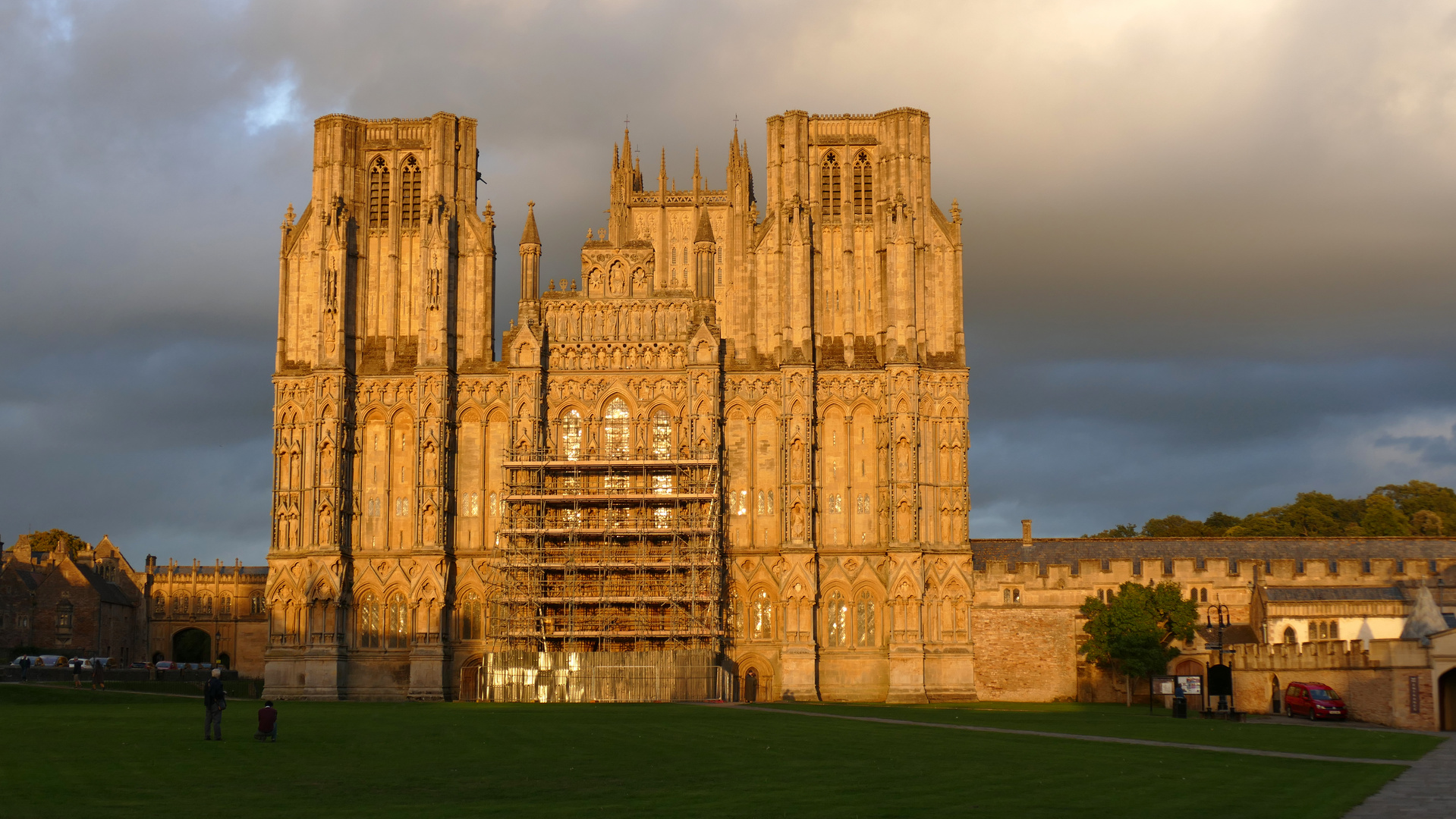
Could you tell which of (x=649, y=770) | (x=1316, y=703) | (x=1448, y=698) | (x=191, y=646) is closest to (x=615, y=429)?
(x=1316, y=703)

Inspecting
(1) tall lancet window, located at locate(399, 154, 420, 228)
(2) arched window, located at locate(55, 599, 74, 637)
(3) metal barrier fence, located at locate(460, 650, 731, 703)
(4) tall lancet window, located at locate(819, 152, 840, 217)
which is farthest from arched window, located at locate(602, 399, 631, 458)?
(2) arched window, located at locate(55, 599, 74, 637)

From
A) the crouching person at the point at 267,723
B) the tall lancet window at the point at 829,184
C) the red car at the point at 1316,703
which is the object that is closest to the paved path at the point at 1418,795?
the red car at the point at 1316,703

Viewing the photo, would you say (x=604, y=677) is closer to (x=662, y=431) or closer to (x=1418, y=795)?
(x=662, y=431)

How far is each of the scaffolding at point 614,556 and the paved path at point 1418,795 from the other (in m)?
40.1

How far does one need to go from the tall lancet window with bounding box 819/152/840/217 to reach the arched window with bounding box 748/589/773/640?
19.7 metres

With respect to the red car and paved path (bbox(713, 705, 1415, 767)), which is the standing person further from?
the red car

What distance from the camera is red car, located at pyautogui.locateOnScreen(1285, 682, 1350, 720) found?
52.0 meters

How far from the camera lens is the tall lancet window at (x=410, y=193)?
76.4m

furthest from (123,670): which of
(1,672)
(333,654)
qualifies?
(333,654)

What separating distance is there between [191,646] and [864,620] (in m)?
81.0

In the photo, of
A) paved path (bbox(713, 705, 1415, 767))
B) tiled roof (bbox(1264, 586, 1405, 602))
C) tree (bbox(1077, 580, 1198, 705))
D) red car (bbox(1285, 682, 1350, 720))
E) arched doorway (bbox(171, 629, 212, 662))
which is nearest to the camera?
paved path (bbox(713, 705, 1415, 767))

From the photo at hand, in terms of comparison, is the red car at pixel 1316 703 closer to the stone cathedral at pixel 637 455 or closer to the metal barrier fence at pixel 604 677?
the stone cathedral at pixel 637 455

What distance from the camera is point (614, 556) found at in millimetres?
69500

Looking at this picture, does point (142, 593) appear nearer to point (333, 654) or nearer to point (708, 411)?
point (333, 654)
